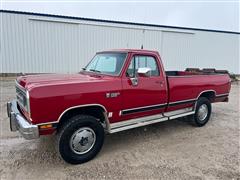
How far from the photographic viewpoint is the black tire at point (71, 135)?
11.0ft

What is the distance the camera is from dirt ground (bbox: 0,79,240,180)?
3.32 metres

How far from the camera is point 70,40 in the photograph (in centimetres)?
1452

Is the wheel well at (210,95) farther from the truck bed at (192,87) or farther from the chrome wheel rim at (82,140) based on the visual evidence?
the chrome wheel rim at (82,140)

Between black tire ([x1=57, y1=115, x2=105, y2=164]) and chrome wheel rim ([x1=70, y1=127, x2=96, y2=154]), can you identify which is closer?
black tire ([x1=57, y1=115, x2=105, y2=164])

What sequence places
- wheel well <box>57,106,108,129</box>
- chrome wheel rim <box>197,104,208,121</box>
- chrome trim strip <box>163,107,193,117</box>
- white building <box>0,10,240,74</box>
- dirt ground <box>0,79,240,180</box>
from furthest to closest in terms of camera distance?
white building <box>0,10,240,74</box> → chrome wheel rim <box>197,104,208,121</box> → chrome trim strip <box>163,107,193,117</box> → wheel well <box>57,106,108,129</box> → dirt ground <box>0,79,240,180</box>

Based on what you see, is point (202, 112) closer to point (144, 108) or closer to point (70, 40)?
point (144, 108)

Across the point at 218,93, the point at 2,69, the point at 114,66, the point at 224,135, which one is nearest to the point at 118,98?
the point at 114,66

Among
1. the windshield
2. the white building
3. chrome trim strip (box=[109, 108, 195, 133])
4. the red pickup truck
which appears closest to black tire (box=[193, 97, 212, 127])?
the red pickup truck

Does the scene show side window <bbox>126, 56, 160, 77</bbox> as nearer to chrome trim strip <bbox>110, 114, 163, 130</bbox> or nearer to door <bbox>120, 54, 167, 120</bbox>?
door <bbox>120, 54, 167, 120</bbox>

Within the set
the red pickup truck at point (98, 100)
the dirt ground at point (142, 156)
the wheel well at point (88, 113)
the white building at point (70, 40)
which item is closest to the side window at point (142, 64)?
the red pickup truck at point (98, 100)

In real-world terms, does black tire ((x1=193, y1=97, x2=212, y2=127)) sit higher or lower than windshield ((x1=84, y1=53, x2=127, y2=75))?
lower

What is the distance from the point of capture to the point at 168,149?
4.24 metres

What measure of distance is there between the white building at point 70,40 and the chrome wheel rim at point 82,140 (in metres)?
11.7

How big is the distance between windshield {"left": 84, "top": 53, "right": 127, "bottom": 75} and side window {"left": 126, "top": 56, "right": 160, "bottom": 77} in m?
0.21
